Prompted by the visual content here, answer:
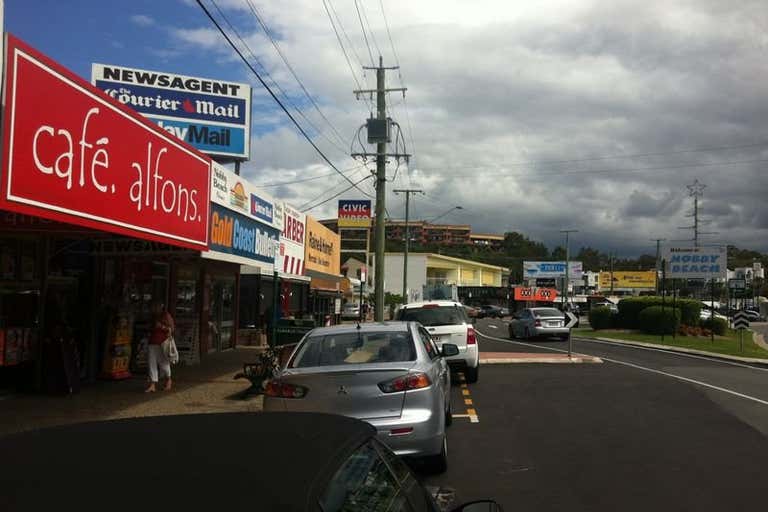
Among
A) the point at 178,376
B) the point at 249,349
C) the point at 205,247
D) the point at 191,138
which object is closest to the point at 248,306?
the point at 249,349

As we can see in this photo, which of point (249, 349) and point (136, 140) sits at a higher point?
point (136, 140)

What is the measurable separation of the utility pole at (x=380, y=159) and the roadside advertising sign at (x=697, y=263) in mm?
22026

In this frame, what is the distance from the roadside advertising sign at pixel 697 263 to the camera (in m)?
39.9

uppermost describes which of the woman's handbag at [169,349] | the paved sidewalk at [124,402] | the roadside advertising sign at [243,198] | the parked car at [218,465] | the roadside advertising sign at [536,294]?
the roadside advertising sign at [243,198]

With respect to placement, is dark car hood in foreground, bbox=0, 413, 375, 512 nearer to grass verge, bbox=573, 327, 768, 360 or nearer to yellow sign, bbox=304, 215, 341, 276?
yellow sign, bbox=304, 215, 341, 276

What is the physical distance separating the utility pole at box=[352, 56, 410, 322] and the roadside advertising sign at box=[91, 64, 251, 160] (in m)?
4.64

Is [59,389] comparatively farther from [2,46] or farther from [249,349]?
[249,349]

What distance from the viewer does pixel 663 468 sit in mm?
7355

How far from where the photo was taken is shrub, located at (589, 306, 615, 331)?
1616 inches

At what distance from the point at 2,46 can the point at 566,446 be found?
7329 millimetres

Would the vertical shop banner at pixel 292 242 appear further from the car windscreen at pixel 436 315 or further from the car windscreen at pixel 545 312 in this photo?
the car windscreen at pixel 545 312

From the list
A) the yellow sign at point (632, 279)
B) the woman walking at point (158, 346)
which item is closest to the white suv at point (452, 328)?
the woman walking at point (158, 346)

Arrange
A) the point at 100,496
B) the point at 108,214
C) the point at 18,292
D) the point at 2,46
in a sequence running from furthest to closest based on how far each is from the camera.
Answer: the point at 18,292 → the point at 108,214 → the point at 2,46 → the point at 100,496

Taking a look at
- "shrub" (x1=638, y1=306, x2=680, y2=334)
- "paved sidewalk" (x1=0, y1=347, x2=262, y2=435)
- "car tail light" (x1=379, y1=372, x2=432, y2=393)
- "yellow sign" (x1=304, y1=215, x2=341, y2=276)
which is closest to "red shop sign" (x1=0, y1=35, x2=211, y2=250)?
"paved sidewalk" (x1=0, y1=347, x2=262, y2=435)
